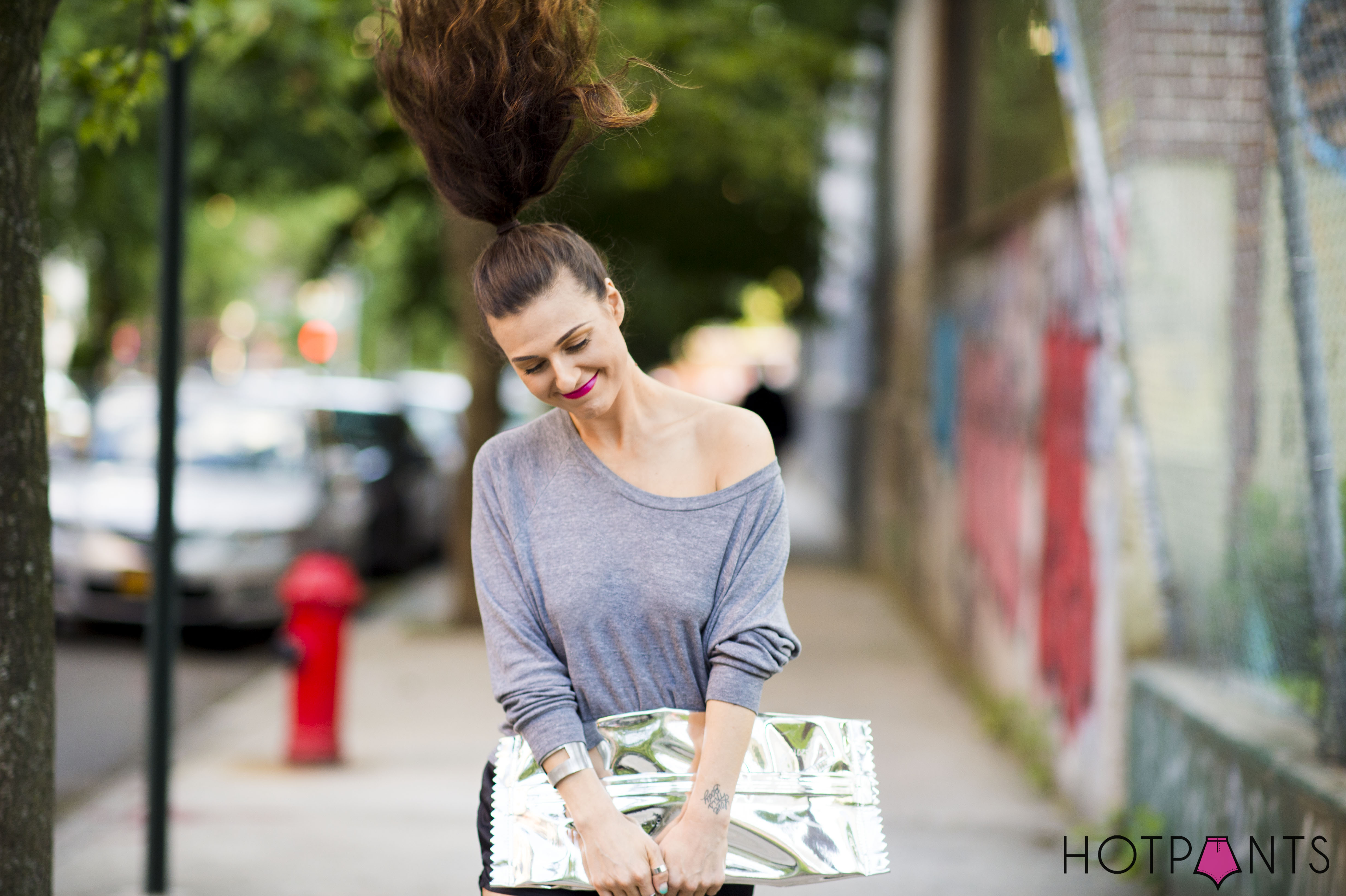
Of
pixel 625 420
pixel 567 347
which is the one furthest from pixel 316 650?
pixel 567 347

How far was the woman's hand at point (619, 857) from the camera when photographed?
2100 millimetres

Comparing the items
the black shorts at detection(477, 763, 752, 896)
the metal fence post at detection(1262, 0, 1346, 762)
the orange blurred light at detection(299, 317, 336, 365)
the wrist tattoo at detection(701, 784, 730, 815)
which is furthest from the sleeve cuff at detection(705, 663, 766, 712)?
the orange blurred light at detection(299, 317, 336, 365)

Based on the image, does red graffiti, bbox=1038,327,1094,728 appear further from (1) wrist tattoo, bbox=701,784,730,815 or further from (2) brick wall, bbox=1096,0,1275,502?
(1) wrist tattoo, bbox=701,784,730,815

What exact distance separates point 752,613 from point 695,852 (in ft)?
1.24

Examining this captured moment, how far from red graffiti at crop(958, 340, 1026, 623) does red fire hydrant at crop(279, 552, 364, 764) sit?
346 centimetres

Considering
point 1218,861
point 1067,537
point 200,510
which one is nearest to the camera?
point 1218,861

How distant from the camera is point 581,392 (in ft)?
7.25

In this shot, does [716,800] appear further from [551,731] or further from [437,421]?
[437,421]

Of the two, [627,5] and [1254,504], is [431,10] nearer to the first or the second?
[1254,504]

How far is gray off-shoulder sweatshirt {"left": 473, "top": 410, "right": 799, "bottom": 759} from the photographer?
86.6 inches

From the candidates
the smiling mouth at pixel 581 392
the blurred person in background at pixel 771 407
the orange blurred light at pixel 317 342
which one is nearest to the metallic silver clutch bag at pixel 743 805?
the smiling mouth at pixel 581 392

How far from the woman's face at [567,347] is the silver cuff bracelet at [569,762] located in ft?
1.74

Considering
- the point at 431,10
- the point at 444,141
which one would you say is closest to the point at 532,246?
the point at 444,141

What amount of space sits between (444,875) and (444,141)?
3341mm
